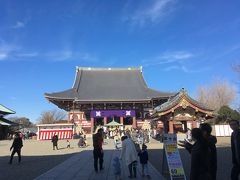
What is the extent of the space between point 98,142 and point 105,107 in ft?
102

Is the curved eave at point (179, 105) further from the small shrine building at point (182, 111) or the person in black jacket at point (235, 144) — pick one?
the person in black jacket at point (235, 144)

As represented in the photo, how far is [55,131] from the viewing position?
→ 41.2m

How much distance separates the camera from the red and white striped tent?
41188mm

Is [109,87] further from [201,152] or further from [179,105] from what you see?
[201,152]

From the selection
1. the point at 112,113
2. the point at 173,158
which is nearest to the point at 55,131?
the point at 112,113

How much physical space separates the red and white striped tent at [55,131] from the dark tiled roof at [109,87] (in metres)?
3.75

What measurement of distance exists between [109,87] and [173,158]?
39.0m

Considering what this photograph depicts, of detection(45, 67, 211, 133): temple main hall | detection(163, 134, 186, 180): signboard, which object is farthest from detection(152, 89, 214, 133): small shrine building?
detection(163, 134, 186, 180): signboard

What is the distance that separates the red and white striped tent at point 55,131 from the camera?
41188 mm

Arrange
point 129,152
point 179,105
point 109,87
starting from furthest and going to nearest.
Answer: point 109,87 < point 179,105 < point 129,152

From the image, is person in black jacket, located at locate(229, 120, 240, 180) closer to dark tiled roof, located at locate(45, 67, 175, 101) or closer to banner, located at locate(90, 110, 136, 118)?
dark tiled roof, located at locate(45, 67, 175, 101)

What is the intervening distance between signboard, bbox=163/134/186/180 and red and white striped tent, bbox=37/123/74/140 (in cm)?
3199

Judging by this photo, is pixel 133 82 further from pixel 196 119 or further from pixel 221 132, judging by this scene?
pixel 196 119

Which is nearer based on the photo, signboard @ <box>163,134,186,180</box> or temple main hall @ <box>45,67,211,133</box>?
signboard @ <box>163,134,186,180</box>
